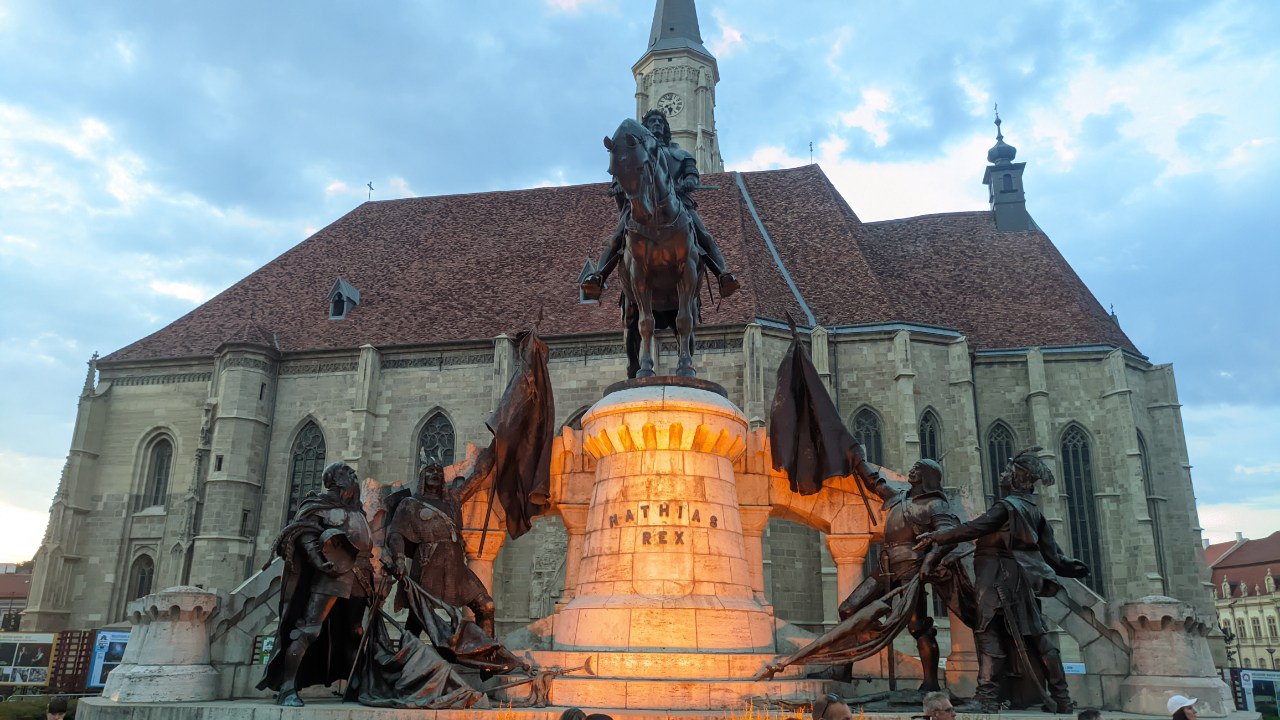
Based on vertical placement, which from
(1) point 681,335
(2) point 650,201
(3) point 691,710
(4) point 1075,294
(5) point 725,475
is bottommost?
(3) point 691,710

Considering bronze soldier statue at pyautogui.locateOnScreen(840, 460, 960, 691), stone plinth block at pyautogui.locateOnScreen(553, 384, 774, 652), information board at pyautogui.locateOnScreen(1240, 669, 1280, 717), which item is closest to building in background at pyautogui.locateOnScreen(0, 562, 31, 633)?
stone plinth block at pyautogui.locateOnScreen(553, 384, 774, 652)

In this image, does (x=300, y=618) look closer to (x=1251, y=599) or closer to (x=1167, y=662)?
(x=1167, y=662)

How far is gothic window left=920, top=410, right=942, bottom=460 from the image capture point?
2550 cm

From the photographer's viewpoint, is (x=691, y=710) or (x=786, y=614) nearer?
(x=691, y=710)

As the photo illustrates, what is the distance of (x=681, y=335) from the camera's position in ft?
29.8

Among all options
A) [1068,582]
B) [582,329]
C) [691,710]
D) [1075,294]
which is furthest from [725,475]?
[1075,294]

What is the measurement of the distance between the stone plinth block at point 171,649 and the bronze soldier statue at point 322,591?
1020mm

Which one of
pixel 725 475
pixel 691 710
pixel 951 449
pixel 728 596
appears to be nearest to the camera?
pixel 691 710

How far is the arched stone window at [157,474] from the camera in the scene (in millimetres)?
28578

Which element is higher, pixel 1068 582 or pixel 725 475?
pixel 725 475

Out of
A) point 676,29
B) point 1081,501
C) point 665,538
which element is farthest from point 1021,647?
point 676,29

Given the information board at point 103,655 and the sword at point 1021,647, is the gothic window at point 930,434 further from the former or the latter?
the information board at point 103,655

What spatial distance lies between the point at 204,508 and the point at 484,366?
9135 millimetres

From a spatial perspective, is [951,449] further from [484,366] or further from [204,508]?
[204,508]
